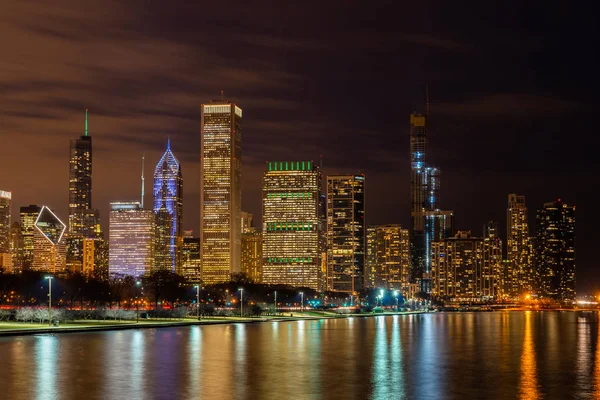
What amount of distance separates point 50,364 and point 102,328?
38.3 m

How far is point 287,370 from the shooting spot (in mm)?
37406

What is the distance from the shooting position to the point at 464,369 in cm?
3919

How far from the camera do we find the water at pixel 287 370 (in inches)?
1156

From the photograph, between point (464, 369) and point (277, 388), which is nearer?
point (277, 388)

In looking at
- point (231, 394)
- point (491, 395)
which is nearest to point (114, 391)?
point (231, 394)

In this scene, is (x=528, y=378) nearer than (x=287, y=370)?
Yes

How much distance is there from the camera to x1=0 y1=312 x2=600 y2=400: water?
96.3 feet

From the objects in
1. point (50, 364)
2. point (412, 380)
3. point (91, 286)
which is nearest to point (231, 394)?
point (412, 380)

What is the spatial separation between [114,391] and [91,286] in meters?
117

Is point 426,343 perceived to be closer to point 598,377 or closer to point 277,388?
point 598,377

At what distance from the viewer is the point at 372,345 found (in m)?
57.3

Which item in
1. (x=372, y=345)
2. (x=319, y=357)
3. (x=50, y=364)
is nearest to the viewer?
(x=50, y=364)

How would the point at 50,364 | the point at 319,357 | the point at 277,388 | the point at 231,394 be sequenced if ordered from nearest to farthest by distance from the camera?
1. the point at 231,394
2. the point at 277,388
3. the point at 50,364
4. the point at 319,357

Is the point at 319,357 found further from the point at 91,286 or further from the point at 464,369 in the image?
the point at 91,286
